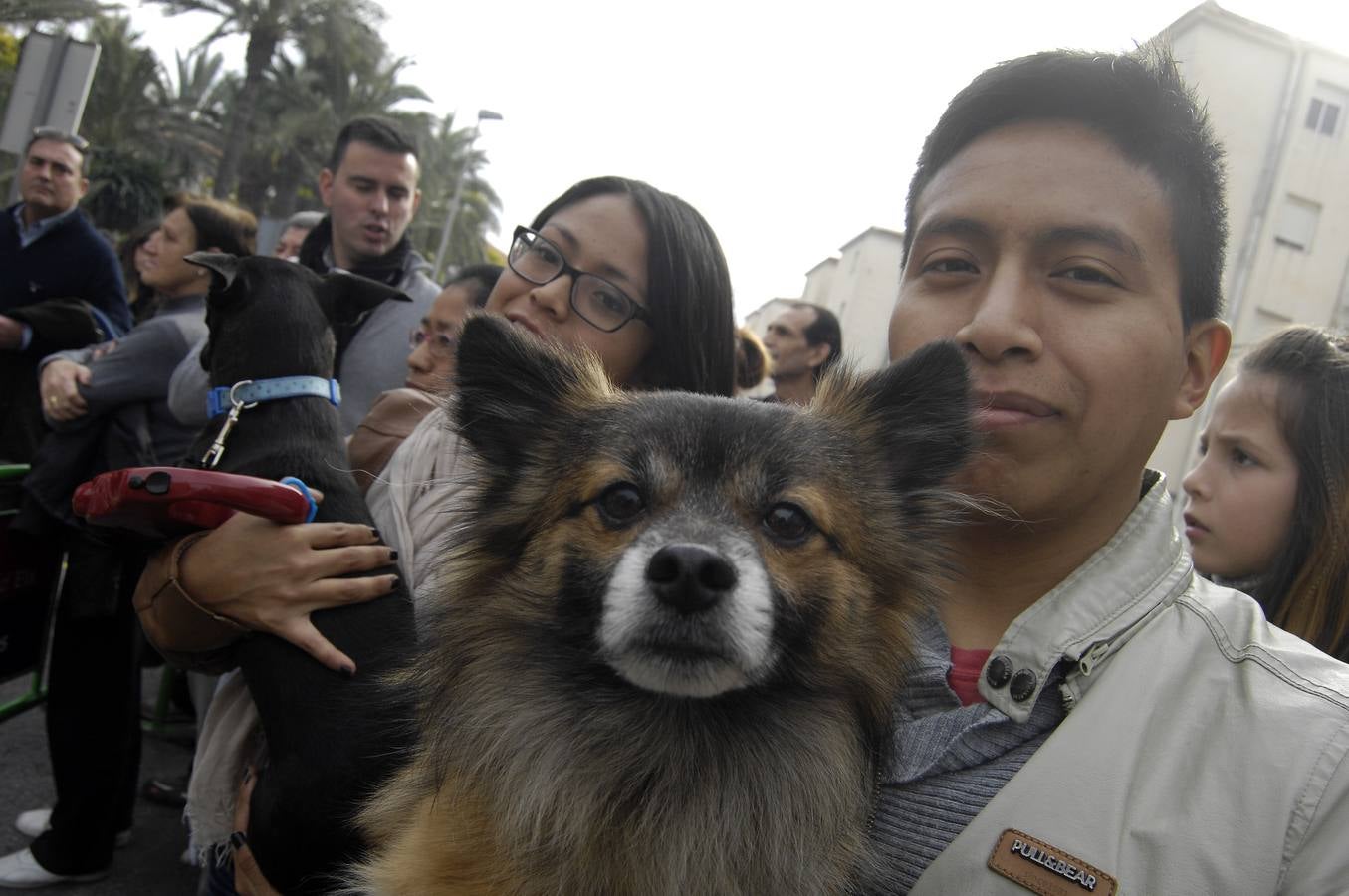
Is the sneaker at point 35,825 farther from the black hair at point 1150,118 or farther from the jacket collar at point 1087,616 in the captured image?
the black hair at point 1150,118

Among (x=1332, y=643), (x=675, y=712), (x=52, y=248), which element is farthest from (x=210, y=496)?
(x=52, y=248)

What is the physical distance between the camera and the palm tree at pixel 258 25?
21969mm

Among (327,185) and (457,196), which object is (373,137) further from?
(457,196)

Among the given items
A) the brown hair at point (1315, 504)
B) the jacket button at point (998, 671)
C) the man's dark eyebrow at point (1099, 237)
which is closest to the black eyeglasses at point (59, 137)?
the man's dark eyebrow at point (1099, 237)

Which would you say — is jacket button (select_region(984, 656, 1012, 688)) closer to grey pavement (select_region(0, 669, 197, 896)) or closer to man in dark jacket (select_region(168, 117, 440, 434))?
man in dark jacket (select_region(168, 117, 440, 434))

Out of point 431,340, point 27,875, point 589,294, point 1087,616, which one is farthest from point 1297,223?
point 27,875

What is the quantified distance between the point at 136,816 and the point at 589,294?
4.48 meters

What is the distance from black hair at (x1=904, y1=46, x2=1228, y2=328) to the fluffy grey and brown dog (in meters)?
0.64

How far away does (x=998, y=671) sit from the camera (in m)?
1.96

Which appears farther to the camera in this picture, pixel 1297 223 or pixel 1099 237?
pixel 1297 223

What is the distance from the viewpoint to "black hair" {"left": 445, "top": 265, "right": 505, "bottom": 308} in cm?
466

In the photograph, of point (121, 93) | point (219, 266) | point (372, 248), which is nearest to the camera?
point (219, 266)

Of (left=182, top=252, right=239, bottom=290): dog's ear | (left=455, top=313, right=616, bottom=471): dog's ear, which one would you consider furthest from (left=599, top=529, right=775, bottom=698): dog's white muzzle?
(left=182, top=252, right=239, bottom=290): dog's ear

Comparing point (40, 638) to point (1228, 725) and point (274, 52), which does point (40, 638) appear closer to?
point (1228, 725)
